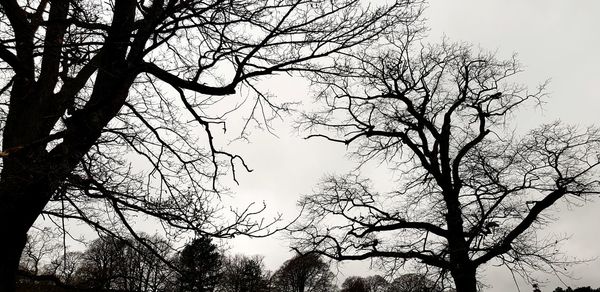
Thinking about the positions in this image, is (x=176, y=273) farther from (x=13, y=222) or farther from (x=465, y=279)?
(x=465, y=279)

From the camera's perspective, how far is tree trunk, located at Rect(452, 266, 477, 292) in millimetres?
9516

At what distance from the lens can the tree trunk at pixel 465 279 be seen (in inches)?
375

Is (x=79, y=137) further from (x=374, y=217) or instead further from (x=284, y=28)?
(x=374, y=217)

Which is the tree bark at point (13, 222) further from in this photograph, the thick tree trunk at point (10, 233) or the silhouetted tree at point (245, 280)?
the silhouetted tree at point (245, 280)

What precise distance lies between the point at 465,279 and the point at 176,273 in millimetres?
7398

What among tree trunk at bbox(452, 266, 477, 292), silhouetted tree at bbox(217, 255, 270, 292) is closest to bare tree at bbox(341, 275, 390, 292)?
silhouetted tree at bbox(217, 255, 270, 292)

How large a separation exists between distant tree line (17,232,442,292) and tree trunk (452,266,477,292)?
0.51 metres

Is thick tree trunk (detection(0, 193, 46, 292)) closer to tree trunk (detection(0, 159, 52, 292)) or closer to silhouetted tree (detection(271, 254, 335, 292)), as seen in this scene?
tree trunk (detection(0, 159, 52, 292))

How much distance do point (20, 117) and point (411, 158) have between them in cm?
1081

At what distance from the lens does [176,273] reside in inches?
184

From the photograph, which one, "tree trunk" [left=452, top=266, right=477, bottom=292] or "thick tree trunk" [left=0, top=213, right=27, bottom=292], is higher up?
"tree trunk" [left=452, top=266, right=477, bottom=292]

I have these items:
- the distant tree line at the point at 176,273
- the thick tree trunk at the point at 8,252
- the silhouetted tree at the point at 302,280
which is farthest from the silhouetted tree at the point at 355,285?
the thick tree trunk at the point at 8,252

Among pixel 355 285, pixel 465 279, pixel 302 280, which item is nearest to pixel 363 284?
pixel 355 285

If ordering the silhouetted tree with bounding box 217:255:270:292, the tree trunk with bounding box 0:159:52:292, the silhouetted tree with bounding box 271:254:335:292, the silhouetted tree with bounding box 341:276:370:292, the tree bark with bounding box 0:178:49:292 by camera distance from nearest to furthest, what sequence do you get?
the tree trunk with bounding box 0:159:52:292, the tree bark with bounding box 0:178:49:292, the silhouetted tree with bounding box 217:255:270:292, the silhouetted tree with bounding box 271:254:335:292, the silhouetted tree with bounding box 341:276:370:292
